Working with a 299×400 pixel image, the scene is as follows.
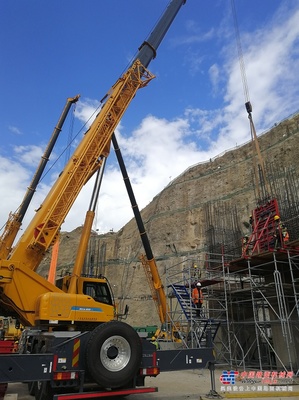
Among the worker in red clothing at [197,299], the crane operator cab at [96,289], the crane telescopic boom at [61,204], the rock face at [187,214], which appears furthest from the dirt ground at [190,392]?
the rock face at [187,214]

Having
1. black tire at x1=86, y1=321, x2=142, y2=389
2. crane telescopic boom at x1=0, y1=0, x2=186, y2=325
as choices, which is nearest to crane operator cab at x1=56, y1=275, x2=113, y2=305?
crane telescopic boom at x1=0, y1=0, x2=186, y2=325

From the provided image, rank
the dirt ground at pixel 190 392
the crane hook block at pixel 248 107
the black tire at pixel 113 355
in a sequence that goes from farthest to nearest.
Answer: the crane hook block at pixel 248 107 < the dirt ground at pixel 190 392 < the black tire at pixel 113 355

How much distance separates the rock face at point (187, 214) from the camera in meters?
34.6

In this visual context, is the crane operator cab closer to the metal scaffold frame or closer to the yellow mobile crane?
the yellow mobile crane

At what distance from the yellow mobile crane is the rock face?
22.0m

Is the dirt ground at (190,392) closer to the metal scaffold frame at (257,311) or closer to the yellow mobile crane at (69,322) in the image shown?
the yellow mobile crane at (69,322)

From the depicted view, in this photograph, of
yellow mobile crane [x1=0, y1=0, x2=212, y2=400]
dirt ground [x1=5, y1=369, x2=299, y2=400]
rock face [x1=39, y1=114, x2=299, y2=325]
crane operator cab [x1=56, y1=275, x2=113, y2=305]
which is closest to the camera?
yellow mobile crane [x1=0, y1=0, x2=212, y2=400]

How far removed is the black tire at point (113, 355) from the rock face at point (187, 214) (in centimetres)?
2444

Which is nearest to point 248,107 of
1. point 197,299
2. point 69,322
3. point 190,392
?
point 197,299

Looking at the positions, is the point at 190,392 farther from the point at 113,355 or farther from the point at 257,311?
the point at 257,311

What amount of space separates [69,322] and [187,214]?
108 ft

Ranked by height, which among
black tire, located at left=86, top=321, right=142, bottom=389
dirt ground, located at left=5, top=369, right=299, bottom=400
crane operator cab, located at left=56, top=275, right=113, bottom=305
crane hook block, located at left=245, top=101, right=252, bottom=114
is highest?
crane hook block, located at left=245, top=101, right=252, bottom=114

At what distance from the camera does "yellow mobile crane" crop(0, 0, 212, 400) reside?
22.2 feet

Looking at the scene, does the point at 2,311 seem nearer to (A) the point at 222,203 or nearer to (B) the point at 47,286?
(B) the point at 47,286
